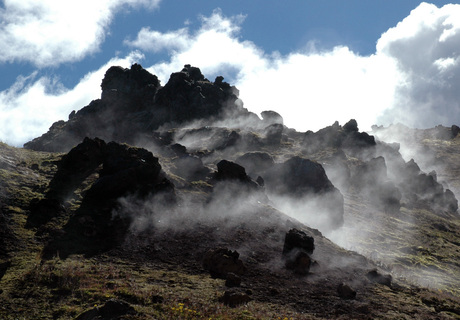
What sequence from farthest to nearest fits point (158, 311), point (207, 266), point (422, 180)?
point (422, 180), point (207, 266), point (158, 311)

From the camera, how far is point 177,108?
124 m

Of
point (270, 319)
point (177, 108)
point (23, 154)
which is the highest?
point (177, 108)

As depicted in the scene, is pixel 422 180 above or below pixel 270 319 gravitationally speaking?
above

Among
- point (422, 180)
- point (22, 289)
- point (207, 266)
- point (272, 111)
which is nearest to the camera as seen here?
point (22, 289)

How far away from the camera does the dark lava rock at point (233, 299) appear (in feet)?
83.9

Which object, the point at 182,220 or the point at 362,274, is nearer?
the point at 362,274

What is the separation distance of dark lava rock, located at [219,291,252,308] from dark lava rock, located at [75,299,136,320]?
7424mm

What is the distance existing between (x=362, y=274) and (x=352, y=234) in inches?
1391

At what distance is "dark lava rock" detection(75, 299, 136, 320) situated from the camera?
757 inches

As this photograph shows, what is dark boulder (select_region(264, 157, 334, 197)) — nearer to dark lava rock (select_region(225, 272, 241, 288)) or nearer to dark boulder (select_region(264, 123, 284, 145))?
dark boulder (select_region(264, 123, 284, 145))

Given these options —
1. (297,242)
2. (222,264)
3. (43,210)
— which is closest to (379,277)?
(297,242)

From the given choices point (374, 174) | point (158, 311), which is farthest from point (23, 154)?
point (374, 174)

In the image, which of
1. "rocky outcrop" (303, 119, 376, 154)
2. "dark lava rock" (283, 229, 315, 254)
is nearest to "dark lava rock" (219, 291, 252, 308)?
"dark lava rock" (283, 229, 315, 254)

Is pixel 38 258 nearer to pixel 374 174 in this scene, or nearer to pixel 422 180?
pixel 374 174
